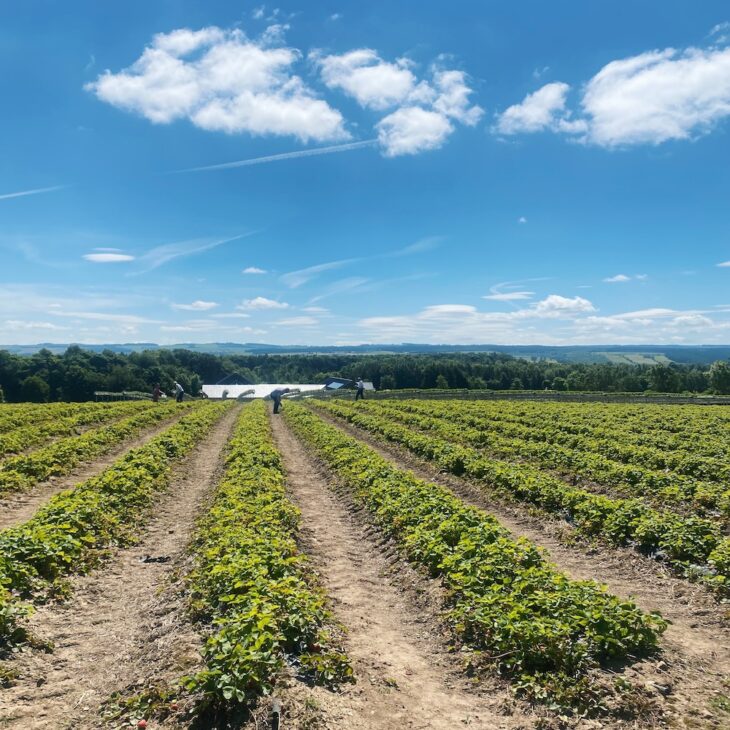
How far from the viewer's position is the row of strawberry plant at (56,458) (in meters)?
16.1

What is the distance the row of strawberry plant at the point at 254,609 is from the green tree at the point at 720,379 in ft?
360

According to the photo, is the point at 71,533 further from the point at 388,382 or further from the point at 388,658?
the point at 388,382

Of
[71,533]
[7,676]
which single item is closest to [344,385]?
[71,533]

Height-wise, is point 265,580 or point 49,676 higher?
point 265,580

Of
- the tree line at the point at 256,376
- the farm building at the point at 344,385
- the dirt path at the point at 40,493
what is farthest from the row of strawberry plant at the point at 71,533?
the tree line at the point at 256,376

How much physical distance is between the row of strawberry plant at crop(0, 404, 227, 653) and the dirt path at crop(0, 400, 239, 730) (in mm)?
442

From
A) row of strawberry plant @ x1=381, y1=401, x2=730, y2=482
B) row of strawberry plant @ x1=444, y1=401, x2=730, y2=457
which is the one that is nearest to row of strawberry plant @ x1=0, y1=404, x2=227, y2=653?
row of strawberry plant @ x1=381, y1=401, x2=730, y2=482

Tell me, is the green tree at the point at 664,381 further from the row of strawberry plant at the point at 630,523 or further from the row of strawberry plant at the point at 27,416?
the row of strawberry plant at the point at 27,416

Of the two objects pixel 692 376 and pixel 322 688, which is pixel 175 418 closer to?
pixel 322 688

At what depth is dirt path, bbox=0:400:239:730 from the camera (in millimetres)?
5789

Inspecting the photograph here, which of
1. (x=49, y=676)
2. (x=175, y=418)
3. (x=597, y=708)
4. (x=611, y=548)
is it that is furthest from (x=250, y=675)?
(x=175, y=418)

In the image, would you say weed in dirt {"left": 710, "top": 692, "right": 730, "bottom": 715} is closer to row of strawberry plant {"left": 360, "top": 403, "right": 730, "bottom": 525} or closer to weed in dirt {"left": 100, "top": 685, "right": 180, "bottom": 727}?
weed in dirt {"left": 100, "top": 685, "right": 180, "bottom": 727}

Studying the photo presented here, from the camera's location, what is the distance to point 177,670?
6.21 m

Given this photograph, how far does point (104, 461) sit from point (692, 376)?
127 m
